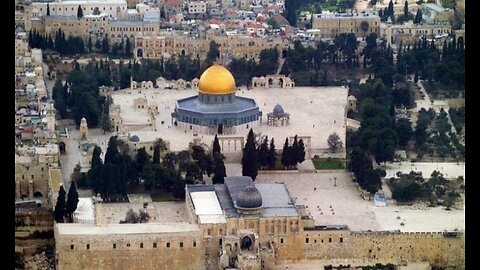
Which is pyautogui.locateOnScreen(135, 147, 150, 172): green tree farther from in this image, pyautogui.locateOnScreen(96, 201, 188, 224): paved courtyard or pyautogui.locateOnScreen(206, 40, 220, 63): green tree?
pyautogui.locateOnScreen(206, 40, 220, 63): green tree

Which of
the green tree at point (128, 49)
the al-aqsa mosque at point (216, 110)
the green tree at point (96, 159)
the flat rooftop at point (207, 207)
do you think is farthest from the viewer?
the green tree at point (128, 49)

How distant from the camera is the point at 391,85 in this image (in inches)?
1077

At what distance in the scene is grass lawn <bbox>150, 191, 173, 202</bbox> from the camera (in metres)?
19.0

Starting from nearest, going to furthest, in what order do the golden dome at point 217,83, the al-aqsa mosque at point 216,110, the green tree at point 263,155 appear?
the green tree at point 263,155
the al-aqsa mosque at point 216,110
the golden dome at point 217,83

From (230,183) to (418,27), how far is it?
55.0 ft

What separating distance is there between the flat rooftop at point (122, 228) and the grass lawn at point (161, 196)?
9.27ft

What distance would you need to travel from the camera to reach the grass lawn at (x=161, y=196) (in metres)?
19.0

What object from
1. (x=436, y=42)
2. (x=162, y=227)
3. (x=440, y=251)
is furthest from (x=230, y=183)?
(x=436, y=42)

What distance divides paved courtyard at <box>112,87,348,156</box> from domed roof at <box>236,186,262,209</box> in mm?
5525

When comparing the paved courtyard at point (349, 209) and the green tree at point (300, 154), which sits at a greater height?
the green tree at point (300, 154)

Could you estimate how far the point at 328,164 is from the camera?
2158 cm

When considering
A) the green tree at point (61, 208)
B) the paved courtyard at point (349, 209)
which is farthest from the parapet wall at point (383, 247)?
the green tree at point (61, 208)

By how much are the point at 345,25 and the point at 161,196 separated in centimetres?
1559

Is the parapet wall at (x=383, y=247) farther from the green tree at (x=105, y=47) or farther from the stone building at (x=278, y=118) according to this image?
the green tree at (x=105, y=47)
